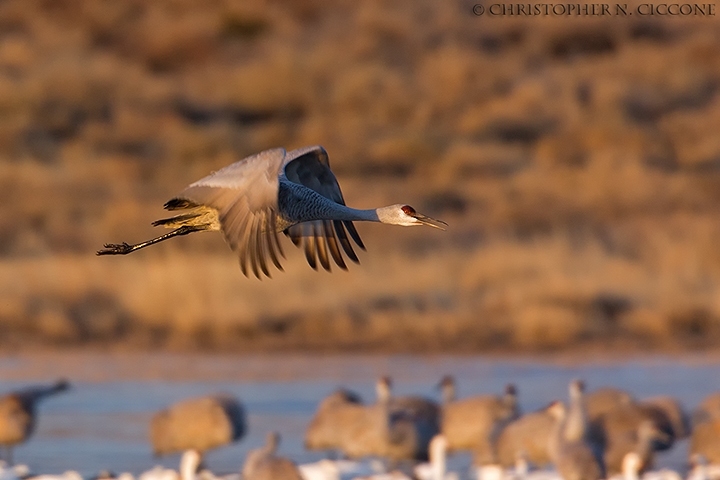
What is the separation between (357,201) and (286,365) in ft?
20.4

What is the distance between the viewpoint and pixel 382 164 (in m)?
25.2

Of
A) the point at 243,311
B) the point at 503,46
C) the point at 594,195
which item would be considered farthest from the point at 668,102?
the point at 243,311

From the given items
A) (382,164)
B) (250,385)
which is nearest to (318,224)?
(250,385)

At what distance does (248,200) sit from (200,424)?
17.3 feet

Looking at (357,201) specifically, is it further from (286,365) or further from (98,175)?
(286,365)

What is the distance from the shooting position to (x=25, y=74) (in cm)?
2820

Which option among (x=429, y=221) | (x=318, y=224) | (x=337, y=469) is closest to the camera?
(x=429, y=221)

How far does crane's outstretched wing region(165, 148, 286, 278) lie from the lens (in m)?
6.77

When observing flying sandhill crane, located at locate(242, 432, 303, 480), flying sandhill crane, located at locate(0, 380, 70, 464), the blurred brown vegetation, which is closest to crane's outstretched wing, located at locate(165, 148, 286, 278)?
flying sandhill crane, located at locate(242, 432, 303, 480)

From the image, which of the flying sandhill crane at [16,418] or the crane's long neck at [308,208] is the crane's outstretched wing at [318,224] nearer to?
the crane's long neck at [308,208]

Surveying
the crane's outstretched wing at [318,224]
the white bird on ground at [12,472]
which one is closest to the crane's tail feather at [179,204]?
the crane's outstretched wing at [318,224]

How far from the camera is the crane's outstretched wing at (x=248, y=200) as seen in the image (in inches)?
267

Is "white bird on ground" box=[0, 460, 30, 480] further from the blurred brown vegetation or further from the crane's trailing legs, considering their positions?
the blurred brown vegetation

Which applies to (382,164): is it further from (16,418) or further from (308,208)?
(308,208)
